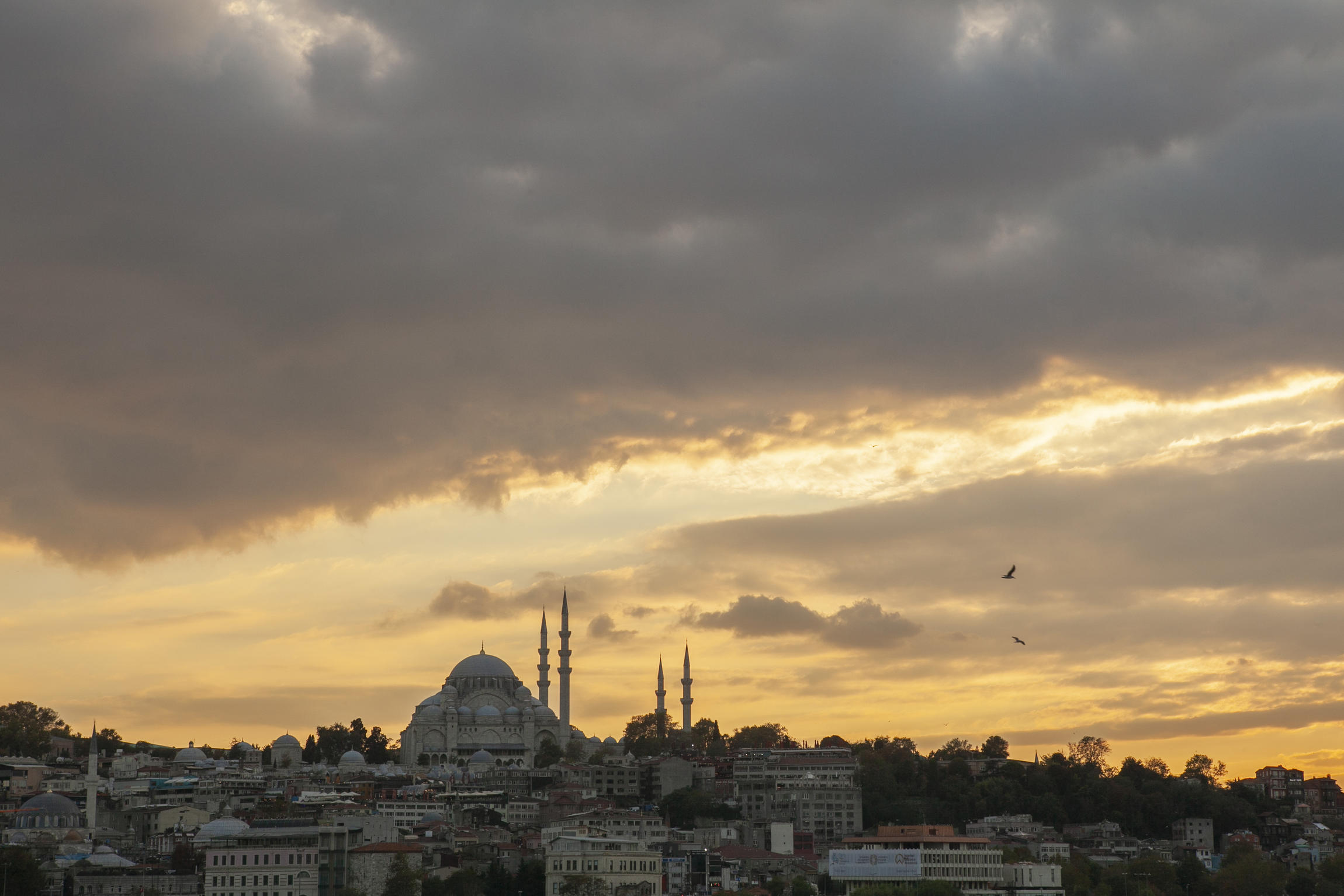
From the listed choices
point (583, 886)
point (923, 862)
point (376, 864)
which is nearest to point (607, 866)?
point (583, 886)

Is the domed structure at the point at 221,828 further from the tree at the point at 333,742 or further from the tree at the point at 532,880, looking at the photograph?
the tree at the point at 333,742

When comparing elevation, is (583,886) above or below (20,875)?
below

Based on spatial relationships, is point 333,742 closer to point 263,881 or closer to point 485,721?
point 485,721

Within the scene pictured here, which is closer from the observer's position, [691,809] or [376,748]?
[691,809]

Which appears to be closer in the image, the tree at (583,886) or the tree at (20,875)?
the tree at (20,875)

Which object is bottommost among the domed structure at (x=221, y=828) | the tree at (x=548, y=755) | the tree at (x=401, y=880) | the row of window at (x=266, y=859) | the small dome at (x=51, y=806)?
the tree at (x=401, y=880)

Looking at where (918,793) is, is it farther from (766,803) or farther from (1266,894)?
(1266,894)

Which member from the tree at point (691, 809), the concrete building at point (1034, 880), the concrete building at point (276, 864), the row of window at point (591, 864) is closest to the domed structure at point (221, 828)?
the concrete building at point (276, 864)

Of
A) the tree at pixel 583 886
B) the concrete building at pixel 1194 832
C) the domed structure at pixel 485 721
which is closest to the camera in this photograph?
the tree at pixel 583 886
